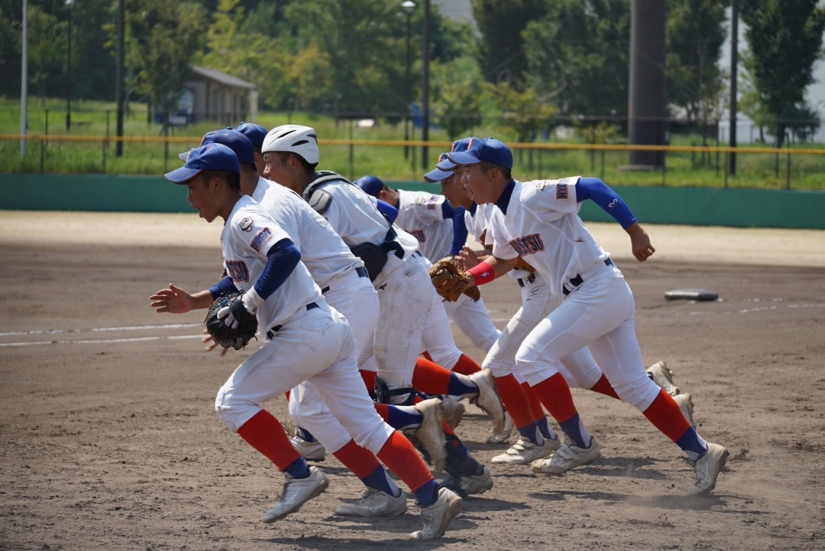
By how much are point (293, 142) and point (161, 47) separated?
36.7 metres

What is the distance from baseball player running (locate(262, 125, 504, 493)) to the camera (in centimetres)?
525

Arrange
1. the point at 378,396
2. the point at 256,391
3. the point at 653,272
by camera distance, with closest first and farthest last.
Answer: the point at 256,391 < the point at 378,396 < the point at 653,272

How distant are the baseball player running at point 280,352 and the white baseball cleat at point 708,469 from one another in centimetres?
152

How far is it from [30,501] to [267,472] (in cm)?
132

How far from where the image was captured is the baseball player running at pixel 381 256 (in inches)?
207

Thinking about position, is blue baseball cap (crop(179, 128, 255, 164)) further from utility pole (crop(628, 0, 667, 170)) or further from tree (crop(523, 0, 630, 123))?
tree (crop(523, 0, 630, 123))

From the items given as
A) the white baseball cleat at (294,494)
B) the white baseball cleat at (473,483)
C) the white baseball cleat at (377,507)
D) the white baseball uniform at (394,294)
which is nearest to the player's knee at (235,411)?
the white baseball cleat at (294,494)

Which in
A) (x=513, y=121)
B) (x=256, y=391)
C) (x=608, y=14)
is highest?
(x=608, y=14)

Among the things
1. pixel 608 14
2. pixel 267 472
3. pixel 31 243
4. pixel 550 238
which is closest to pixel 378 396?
pixel 267 472

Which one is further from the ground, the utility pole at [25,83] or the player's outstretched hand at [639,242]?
the utility pole at [25,83]

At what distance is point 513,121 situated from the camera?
33312 millimetres

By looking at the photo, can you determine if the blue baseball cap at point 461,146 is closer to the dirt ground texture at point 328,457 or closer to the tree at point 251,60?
the dirt ground texture at point 328,457

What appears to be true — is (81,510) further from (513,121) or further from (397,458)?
(513,121)

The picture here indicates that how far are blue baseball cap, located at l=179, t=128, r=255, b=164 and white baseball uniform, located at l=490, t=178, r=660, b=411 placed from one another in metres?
1.53
